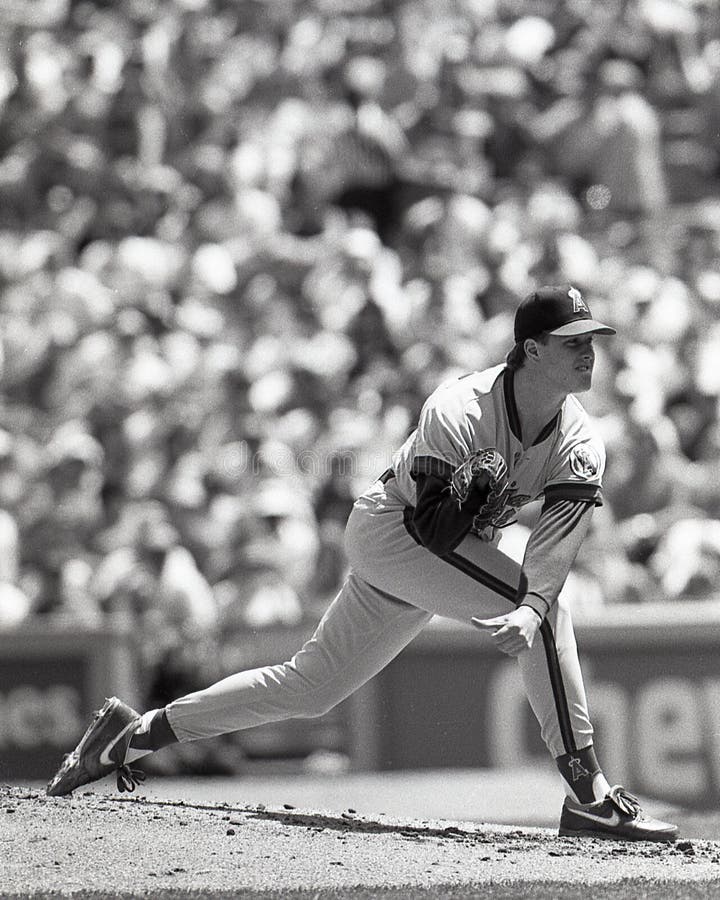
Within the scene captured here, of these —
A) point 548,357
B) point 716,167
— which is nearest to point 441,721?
point 548,357

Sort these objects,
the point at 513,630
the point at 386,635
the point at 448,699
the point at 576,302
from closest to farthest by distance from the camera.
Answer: the point at 513,630 → the point at 576,302 → the point at 386,635 → the point at 448,699

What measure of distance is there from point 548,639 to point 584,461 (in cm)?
48

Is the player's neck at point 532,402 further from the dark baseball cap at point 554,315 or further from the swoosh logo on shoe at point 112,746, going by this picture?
the swoosh logo on shoe at point 112,746

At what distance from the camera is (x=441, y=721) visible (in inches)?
294

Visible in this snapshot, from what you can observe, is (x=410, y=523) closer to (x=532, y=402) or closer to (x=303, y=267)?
(x=532, y=402)

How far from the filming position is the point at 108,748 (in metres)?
4.57

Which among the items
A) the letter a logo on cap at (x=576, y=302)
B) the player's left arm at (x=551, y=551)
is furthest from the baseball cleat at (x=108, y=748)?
the letter a logo on cap at (x=576, y=302)

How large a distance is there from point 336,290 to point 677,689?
134 inches

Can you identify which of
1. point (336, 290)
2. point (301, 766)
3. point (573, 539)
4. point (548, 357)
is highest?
point (336, 290)

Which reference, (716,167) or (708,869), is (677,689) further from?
(716,167)

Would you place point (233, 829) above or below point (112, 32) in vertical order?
below

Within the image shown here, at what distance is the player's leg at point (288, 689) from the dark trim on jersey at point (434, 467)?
499 millimetres

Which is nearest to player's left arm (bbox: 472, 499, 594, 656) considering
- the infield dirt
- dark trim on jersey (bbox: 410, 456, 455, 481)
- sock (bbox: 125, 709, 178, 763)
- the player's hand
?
the player's hand

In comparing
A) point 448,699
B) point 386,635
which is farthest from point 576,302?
point 448,699
